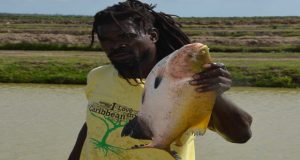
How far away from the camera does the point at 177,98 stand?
121 cm

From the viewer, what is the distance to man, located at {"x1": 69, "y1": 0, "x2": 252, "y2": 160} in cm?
155

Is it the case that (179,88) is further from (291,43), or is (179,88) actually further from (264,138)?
(291,43)

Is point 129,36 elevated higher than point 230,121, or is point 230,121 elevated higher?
point 129,36

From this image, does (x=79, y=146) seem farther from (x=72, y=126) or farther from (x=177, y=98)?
(x=72, y=126)

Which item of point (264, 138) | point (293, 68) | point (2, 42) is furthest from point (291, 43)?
point (264, 138)

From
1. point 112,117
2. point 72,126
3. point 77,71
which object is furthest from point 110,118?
point 77,71

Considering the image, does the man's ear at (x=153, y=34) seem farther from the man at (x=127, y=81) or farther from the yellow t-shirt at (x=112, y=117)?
the yellow t-shirt at (x=112, y=117)

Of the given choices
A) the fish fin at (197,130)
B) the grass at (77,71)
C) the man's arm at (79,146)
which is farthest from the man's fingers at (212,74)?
the grass at (77,71)

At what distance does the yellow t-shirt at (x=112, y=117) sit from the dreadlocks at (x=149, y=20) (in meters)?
0.13

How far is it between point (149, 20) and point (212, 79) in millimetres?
440

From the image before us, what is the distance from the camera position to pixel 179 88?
1199 mm

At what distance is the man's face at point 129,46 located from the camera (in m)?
1.55

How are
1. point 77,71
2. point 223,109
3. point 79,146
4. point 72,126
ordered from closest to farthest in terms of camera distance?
point 223,109 < point 79,146 < point 72,126 < point 77,71

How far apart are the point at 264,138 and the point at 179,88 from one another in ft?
21.6
